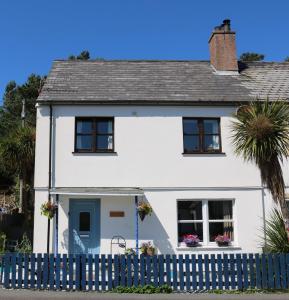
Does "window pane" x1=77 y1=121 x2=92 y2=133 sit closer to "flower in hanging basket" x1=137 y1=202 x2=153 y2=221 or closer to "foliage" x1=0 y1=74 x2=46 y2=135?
"flower in hanging basket" x1=137 y1=202 x2=153 y2=221

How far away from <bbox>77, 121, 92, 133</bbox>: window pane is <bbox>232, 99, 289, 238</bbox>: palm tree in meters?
5.97

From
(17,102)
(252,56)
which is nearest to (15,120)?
(17,102)

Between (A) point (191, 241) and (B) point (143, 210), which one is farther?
(A) point (191, 241)

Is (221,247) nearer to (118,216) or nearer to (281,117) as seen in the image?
(118,216)

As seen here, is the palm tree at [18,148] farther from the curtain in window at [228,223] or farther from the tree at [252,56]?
the tree at [252,56]

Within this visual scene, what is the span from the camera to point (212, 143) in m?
16.9

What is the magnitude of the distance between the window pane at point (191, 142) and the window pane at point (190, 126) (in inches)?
7.7

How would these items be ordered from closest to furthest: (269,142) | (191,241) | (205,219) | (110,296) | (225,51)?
(110,296) < (269,142) < (191,241) < (205,219) < (225,51)

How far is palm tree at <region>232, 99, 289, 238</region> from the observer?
12.8 m

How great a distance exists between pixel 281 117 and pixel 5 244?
481 inches

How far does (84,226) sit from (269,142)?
287 inches

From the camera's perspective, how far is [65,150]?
16219 mm

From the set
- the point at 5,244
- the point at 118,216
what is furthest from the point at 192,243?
the point at 5,244

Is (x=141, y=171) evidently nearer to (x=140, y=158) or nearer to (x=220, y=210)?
(x=140, y=158)
